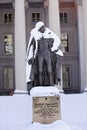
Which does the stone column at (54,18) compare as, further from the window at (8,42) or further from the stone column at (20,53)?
the window at (8,42)

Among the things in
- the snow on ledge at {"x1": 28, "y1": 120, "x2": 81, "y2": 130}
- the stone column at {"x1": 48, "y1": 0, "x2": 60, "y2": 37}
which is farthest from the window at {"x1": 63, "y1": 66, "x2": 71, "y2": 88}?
the snow on ledge at {"x1": 28, "y1": 120, "x2": 81, "y2": 130}

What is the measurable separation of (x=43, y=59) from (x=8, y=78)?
103ft

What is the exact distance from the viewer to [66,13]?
4306cm

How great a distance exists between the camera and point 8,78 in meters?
41.8

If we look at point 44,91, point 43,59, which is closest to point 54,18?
point 43,59

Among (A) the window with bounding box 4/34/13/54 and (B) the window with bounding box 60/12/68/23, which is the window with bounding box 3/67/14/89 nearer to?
(A) the window with bounding box 4/34/13/54

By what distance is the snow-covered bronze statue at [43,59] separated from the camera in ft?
35.4

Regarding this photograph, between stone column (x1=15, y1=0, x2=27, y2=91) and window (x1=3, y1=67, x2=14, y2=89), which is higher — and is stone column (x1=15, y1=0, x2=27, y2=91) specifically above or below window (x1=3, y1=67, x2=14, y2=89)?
above

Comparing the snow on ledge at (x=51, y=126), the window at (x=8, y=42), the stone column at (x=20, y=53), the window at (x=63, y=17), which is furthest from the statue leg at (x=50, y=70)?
the window at (x=63, y=17)

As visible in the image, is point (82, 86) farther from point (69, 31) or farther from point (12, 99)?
point (12, 99)

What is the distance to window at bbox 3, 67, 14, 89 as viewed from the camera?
4128cm

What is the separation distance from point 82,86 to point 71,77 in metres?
4.04

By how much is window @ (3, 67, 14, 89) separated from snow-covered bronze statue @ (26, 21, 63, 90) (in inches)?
1196

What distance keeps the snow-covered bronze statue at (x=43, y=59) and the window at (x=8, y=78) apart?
1196 inches
